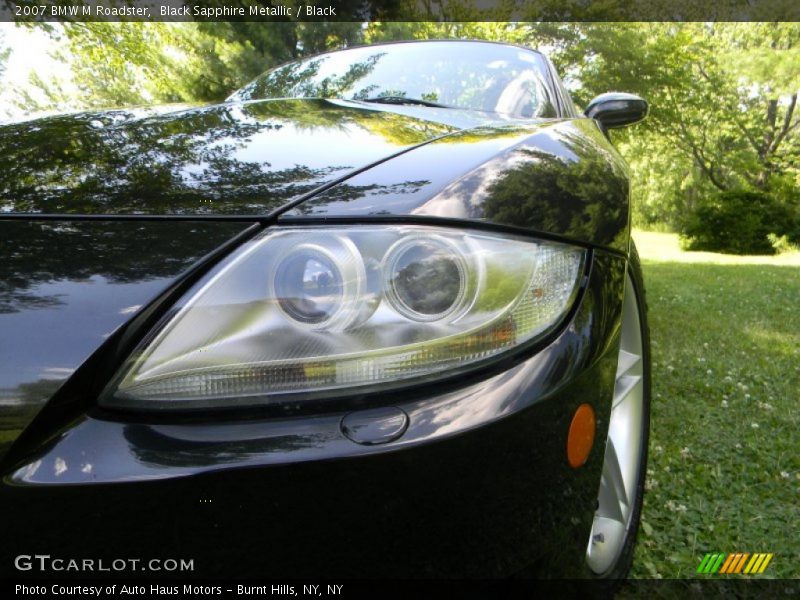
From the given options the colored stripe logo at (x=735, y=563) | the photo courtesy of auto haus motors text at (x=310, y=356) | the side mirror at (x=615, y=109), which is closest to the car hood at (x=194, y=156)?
the photo courtesy of auto haus motors text at (x=310, y=356)

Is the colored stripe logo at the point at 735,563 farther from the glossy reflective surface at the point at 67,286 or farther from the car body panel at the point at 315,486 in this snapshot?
the glossy reflective surface at the point at 67,286

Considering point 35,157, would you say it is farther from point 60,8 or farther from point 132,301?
point 60,8

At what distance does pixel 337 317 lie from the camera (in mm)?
836

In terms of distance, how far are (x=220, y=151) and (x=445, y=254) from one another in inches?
22.0

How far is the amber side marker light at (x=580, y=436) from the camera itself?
87cm

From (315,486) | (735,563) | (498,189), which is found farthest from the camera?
(735,563)

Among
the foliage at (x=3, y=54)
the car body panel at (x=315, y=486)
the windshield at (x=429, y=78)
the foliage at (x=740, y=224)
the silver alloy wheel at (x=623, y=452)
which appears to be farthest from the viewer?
the foliage at (x=740, y=224)

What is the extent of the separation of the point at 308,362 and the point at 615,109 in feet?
6.69

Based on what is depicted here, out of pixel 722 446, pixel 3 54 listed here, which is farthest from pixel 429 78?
pixel 3 54

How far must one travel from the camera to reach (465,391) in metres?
0.80

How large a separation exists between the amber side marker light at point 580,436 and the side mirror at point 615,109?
5.77ft

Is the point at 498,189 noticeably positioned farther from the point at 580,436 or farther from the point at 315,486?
the point at 315,486

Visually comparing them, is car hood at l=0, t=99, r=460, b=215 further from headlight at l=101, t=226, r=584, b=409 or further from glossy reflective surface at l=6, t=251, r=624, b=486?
glossy reflective surface at l=6, t=251, r=624, b=486

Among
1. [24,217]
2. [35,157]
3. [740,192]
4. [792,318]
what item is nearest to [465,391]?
[24,217]
